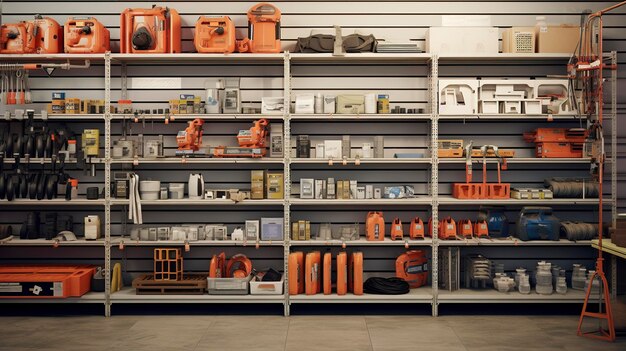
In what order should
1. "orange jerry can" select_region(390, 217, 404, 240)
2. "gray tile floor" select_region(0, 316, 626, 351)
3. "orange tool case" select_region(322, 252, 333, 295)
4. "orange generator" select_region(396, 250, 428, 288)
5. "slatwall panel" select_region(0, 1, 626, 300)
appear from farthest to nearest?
"slatwall panel" select_region(0, 1, 626, 300) → "orange generator" select_region(396, 250, 428, 288) → "orange jerry can" select_region(390, 217, 404, 240) → "orange tool case" select_region(322, 252, 333, 295) → "gray tile floor" select_region(0, 316, 626, 351)

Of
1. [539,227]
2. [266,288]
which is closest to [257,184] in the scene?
[266,288]

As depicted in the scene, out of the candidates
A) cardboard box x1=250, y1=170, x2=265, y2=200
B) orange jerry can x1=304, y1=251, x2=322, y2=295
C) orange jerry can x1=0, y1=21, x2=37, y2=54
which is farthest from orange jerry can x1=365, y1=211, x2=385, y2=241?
orange jerry can x1=0, y1=21, x2=37, y2=54

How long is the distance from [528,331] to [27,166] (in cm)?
517

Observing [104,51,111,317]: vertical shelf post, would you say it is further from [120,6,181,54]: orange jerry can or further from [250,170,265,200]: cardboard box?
[250,170,265,200]: cardboard box

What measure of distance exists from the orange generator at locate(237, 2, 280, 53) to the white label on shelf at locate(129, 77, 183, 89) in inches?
37.0

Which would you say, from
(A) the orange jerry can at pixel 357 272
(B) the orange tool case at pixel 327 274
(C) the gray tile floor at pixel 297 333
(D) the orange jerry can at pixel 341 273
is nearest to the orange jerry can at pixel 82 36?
(C) the gray tile floor at pixel 297 333

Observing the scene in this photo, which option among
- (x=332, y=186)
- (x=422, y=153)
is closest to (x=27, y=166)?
(x=332, y=186)

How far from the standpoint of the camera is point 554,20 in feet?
23.3

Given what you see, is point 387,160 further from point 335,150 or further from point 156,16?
point 156,16

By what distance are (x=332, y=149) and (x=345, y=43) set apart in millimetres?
1073

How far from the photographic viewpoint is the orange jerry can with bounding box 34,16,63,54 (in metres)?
6.61

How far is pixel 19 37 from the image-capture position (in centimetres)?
661

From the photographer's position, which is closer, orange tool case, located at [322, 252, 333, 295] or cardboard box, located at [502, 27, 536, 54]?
orange tool case, located at [322, 252, 333, 295]

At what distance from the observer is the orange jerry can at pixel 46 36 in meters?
6.61
